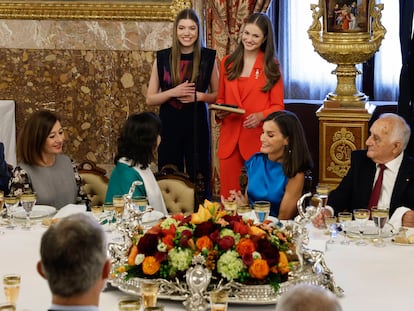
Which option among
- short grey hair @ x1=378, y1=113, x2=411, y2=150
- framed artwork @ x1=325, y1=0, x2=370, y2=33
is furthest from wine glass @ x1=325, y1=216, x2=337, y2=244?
framed artwork @ x1=325, y1=0, x2=370, y2=33

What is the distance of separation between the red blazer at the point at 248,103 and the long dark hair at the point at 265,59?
4 cm

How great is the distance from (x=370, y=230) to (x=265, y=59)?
229 centimetres

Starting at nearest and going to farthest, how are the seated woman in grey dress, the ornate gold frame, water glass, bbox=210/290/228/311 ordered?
1. water glass, bbox=210/290/228/311
2. the seated woman in grey dress
3. the ornate gold frame

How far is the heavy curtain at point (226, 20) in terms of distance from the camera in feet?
26.7

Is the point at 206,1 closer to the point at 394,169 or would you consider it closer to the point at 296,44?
the point at 296,44

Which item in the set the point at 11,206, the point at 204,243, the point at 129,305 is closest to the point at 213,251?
the point at 204,243

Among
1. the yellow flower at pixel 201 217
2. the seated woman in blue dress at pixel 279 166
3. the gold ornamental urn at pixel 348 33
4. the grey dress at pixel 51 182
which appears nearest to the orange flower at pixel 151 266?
the yellow flower at pixel 201 217

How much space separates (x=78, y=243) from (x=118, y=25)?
578cm

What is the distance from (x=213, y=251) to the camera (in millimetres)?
3740

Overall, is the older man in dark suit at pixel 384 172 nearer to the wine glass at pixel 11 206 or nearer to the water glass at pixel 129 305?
the wine glass at pixel 11 206

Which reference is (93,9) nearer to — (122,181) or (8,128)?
(8,128)

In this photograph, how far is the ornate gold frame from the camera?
26.5 feet

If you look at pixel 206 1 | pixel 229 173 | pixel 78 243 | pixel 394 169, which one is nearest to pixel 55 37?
pixel 206 1

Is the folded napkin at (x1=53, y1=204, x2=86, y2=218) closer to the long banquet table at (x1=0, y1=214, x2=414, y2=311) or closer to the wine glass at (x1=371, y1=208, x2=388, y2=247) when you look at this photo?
the long banquet table at (x1=0, y1=214, x2=414, y2=311)
